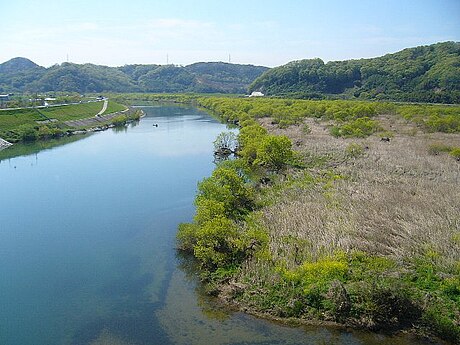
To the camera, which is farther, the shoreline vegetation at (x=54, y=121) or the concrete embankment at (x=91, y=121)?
the concrete embankment at (x=91, y=121)

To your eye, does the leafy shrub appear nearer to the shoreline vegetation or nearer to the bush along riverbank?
the bush along riverbank

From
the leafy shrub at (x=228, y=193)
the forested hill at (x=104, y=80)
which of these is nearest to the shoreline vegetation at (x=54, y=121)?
the leafy shrub at (x=228, y=193)

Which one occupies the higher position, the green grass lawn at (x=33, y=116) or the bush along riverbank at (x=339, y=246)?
the green grass lawn at (x=33, y=116)

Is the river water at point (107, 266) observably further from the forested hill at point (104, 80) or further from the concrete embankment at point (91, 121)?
the forested hill at point (104, 80)

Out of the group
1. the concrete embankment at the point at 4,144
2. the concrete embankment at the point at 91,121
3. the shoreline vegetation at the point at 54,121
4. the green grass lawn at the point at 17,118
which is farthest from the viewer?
the concrete embankment at the point at 91,121

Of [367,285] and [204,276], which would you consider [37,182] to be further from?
[367,285]

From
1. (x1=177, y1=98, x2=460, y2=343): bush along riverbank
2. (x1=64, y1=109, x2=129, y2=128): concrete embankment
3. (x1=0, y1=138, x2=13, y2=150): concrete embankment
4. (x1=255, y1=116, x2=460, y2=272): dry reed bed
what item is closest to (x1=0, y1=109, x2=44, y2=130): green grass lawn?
(x1=0, y1=138, x2=13, y2=150): concrete embankment
